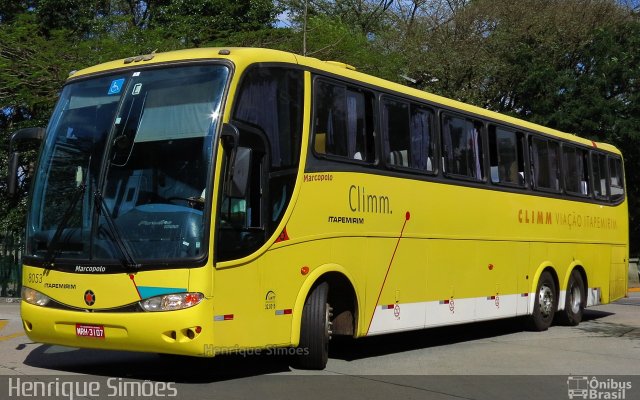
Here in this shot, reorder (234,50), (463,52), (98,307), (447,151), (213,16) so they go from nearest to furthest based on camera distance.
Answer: (98,307) → (234,50) → (447,151) → (213,16) → (463,52)

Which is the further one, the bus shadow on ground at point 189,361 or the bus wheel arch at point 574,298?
the bus wheel arch at point 574,298

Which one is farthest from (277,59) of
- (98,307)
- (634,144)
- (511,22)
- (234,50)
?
(511,22)

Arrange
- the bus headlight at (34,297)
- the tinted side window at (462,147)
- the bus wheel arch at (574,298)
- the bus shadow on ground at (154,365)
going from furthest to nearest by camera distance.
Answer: the bus wheel arch at (574,298) → the tinted side window at (462,147) → the bus shadow on ground at (154,365) → the bus headlight at (34,297)

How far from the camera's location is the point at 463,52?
109 feet

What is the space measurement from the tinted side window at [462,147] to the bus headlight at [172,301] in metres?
5.20

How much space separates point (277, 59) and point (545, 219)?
752cm

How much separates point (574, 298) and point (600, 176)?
2874mm

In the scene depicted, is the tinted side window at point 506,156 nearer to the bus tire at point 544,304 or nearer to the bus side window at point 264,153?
the bus tire at point 544,304

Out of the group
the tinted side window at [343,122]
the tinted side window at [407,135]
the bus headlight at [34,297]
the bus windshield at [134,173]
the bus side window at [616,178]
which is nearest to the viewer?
the bus windshield at [134,173]

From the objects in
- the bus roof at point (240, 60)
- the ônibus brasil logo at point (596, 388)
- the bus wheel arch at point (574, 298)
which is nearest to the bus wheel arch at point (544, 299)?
the bus wheel arch at point (574, 298)

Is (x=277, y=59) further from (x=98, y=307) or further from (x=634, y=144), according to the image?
(x=634, y=144)

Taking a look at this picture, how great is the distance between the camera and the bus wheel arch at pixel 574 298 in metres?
15.4
